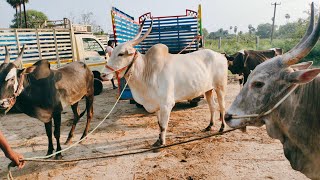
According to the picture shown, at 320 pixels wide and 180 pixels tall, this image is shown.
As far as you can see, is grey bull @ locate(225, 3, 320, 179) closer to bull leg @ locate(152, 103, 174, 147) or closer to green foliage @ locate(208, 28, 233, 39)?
bull leg @ locate(152, 103, 174, 147)

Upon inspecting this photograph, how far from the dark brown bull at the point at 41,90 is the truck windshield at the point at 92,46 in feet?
14.9

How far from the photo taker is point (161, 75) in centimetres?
486

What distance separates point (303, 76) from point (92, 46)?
901 centimetres

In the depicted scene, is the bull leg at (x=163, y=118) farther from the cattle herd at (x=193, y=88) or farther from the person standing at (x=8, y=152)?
the person standing at (x=8, y=152)

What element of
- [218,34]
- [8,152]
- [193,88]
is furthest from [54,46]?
[218,34]

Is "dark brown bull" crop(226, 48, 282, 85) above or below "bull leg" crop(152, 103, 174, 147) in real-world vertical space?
above

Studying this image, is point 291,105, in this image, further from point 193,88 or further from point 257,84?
point 193,88

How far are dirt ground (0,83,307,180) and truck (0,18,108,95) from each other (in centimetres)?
240

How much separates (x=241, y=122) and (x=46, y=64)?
378 cm

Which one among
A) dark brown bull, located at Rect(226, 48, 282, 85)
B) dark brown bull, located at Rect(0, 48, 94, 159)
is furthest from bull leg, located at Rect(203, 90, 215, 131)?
dark brown bull, located at Rect(0, 48, 94, 159)

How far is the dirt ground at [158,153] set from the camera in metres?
3.90

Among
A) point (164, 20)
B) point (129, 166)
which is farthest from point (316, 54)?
point (129, 166)

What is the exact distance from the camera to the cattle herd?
2191mm

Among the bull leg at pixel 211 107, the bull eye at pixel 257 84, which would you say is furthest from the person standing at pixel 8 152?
the bull leg at pixel 211 107
